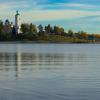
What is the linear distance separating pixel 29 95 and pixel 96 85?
5.40 metres

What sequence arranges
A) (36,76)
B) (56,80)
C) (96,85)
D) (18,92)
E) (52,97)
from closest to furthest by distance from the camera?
(52,97)
(18,92)
(96,85)
(56,80)
(36,76)

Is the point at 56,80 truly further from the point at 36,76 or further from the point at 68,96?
the point at 68,96

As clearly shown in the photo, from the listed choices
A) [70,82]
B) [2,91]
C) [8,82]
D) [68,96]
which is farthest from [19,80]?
[68,96]

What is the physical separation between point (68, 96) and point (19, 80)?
24.4 ft

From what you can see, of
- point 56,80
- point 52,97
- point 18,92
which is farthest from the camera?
point 56,80

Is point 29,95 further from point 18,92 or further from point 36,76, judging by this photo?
point 36,76

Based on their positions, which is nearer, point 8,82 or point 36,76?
point 8,82

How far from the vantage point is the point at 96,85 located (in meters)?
26.4

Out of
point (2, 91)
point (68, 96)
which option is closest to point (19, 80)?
point (2, 91)

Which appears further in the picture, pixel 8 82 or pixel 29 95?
pixel 8 82

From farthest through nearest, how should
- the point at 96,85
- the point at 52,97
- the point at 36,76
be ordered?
the point at 36,76 → the point at 96,85 → the point at 52,97

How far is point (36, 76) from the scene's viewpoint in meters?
31.8

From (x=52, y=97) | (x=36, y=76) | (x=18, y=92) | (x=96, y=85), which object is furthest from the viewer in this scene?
(x=36, y=76)

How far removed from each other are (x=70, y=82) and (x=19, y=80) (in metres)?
3.50
